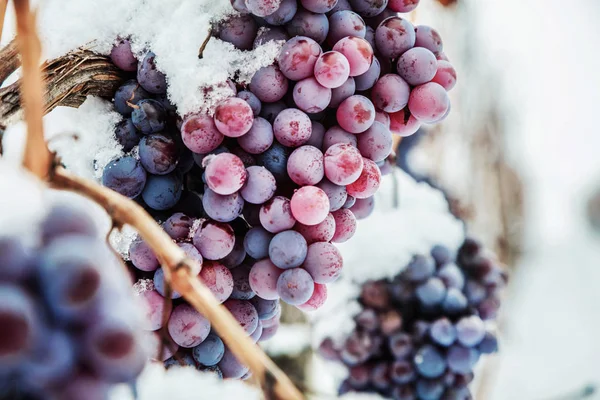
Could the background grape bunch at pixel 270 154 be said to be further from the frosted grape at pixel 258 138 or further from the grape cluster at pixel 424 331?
the grape cluster at pixel 424 331

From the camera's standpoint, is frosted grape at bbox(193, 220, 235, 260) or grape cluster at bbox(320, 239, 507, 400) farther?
grape cluster at bbox(320, 239, 507, 400)

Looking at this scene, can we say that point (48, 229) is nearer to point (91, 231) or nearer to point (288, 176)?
point (91, 231)

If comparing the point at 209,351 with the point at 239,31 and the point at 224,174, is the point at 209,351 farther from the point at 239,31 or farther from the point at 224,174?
the point at 239,31

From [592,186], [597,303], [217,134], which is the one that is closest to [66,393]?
[217,134]

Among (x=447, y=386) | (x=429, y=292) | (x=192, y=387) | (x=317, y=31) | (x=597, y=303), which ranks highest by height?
(x=317, y=31)

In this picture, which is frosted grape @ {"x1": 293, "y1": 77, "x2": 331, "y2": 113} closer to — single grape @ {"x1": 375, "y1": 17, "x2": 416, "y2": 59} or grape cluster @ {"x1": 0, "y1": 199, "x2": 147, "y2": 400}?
single grape @ {"x1": 375, "y1": 17, "x2": 416, "y2": 59}

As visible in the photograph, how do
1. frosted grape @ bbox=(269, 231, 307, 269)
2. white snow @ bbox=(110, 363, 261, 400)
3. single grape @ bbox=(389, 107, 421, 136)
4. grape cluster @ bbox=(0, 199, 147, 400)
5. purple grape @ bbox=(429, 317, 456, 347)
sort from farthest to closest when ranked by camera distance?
purple grape @ bbox=(429, 317, 456, 347) → single grape @ bbox=(389, 107, 421, 136) → frosted grape @ bbox=(269, 231, 307, 269) → white snow @ bbox=(110, 363, 261, 400) → grape cluster @ bbox=(0, 199, 147, 400)

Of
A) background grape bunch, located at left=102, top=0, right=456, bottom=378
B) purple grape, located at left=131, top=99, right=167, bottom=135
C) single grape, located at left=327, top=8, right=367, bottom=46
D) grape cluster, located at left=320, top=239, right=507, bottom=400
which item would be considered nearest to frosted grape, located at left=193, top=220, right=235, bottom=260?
background grape bunch, located at left=102, top=0, right=456, bottom=378
